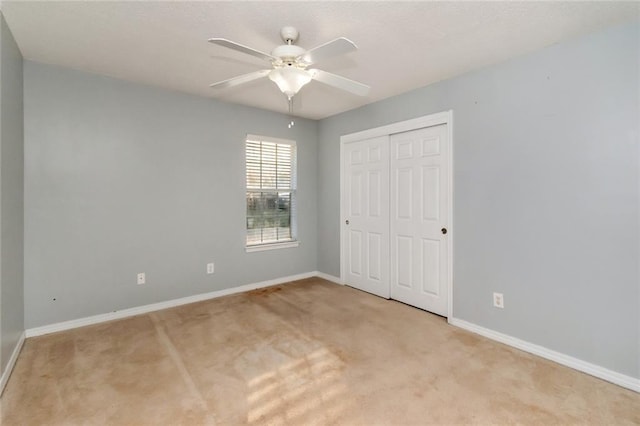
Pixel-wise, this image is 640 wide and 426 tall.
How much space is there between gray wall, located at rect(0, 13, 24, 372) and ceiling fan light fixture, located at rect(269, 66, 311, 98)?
186 centimetres

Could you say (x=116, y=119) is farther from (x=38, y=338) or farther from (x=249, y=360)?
(x=249, y=360)

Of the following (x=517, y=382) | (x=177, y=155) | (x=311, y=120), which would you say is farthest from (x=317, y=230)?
(x=517, y=382)

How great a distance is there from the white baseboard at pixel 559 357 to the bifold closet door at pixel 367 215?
3.75 feet

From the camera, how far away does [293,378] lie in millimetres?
2119

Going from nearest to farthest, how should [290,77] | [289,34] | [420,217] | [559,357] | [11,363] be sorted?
1. [290,77]
2. [289,34]
3. [11,363]
4. [559,357]
5. [420,217]

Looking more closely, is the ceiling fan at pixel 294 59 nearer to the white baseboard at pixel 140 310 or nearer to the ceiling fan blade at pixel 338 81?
the ceiling fan blade at pixel 338 81

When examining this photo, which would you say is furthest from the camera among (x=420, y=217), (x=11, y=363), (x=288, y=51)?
(x=420, y=217)

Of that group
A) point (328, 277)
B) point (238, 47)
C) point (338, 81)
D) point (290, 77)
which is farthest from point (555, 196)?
point (328, 277)

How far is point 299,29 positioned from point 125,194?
245 cm

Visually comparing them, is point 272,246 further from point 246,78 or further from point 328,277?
point 246,78

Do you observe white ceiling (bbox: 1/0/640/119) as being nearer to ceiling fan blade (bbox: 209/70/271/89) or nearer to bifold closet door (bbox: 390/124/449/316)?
ceiling fan blade (bbox: 209/70/271/89)

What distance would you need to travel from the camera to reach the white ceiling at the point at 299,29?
1.93 metres

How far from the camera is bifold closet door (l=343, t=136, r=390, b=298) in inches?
151

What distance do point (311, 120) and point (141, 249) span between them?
2.92 meters
